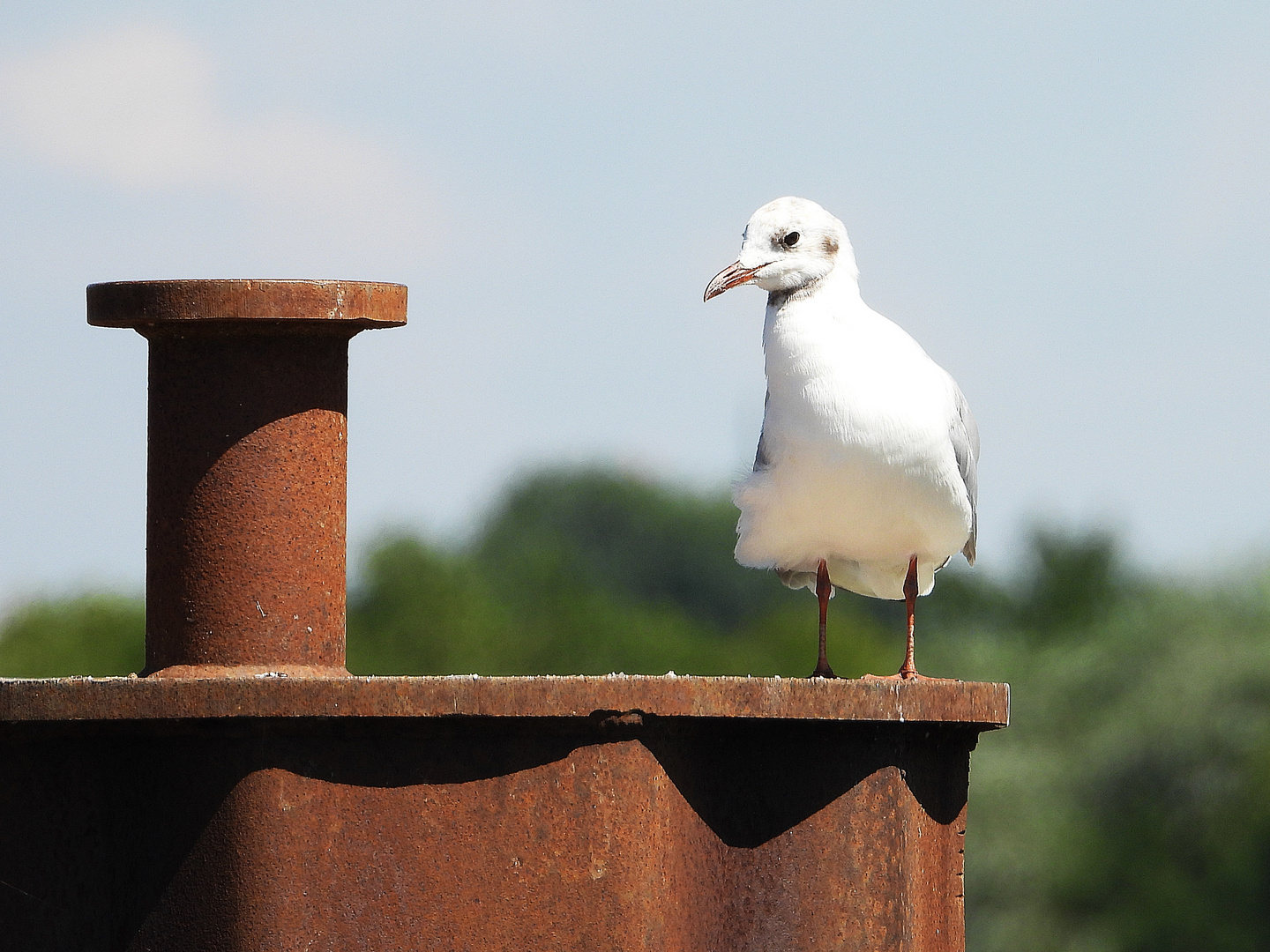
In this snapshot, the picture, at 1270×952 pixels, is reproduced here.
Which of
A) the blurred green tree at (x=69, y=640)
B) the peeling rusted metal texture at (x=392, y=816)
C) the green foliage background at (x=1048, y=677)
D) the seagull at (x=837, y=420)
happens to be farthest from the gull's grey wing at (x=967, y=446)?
the blurred green tree at (x=69, y=640)

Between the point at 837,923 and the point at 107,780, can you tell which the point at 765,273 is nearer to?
the point at 837,923

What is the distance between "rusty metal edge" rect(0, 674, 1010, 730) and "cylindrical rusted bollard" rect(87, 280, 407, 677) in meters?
0.66

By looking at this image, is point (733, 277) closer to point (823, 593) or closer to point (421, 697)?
point (823, 593)

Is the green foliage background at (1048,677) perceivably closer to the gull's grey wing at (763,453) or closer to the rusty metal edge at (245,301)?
the gull's grey wing at (763,453)

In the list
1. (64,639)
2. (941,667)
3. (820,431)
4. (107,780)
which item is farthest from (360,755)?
(941,667)

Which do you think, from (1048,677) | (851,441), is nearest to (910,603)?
(851,441)

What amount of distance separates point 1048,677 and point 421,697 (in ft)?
128

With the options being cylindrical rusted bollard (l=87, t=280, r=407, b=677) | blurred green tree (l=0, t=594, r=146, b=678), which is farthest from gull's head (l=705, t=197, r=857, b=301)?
blurred green tree (l=0, t=594, r=146, b=678)

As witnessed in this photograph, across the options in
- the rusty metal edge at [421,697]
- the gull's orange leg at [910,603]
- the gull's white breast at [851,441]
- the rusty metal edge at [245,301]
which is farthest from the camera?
the gull's orange leg at [910,603]

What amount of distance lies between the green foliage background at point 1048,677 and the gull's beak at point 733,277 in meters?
30.2

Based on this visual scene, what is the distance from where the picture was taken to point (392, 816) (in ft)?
19.5

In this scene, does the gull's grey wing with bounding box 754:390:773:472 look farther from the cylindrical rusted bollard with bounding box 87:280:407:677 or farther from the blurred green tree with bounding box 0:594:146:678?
the blurred green tree with bounding box 0:594:146:678

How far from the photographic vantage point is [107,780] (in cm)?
620

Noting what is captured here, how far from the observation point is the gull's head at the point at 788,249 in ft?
27.0
